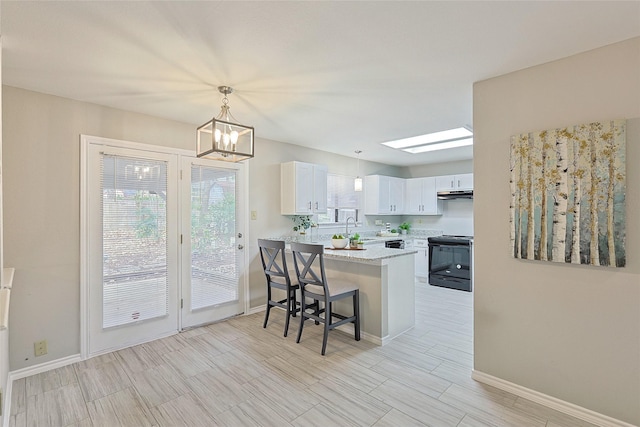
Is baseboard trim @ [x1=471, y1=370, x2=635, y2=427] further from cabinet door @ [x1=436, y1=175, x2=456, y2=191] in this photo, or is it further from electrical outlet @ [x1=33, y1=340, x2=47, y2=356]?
cabinet door @ [x1=436, y1=175, x2=456, y2=191]

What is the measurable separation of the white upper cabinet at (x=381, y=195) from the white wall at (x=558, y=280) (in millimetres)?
3585

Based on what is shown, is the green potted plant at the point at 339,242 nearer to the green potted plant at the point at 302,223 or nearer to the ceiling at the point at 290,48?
the green potted plant at the point at 302,223

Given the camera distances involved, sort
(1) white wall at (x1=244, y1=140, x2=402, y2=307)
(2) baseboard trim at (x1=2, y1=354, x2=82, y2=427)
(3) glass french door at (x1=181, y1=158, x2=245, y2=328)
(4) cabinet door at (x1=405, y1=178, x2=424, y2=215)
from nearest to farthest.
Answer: (2) baseboard trim at (x1=2, y1=354, x2=82, y2=427) < (3) glass french door at (x1=181, y1=158, x2=245, y2=328) < (1) white wall at (x1=244, y1=140, x2=402, y2=307) < (4) cabinet door at (x1=405, y1=178, x2=424, y2=215)

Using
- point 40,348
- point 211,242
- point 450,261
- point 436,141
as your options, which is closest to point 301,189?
point 211,242

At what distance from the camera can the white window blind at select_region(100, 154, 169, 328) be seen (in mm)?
3127

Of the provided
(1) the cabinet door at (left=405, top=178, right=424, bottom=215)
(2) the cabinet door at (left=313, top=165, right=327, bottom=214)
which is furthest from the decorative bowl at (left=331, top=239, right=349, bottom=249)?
(1) the cabinet door at (left=405, top=178, right=424, bottom=215)

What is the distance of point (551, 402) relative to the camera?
219 centimetres

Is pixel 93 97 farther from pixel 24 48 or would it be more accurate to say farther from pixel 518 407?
pixel 518 407

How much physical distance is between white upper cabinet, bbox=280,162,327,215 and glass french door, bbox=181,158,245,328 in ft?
2.29

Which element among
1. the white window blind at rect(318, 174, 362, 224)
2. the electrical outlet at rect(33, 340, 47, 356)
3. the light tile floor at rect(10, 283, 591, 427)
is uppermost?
the white window blind at rect(318, 174, 362, 224)

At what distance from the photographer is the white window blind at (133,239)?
10.3 ft

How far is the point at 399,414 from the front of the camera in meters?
2.12

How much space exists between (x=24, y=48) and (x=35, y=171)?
1.12 m

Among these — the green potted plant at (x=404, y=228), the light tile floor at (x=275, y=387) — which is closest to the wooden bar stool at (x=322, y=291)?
the light tile floor at (x=275, y=387)
